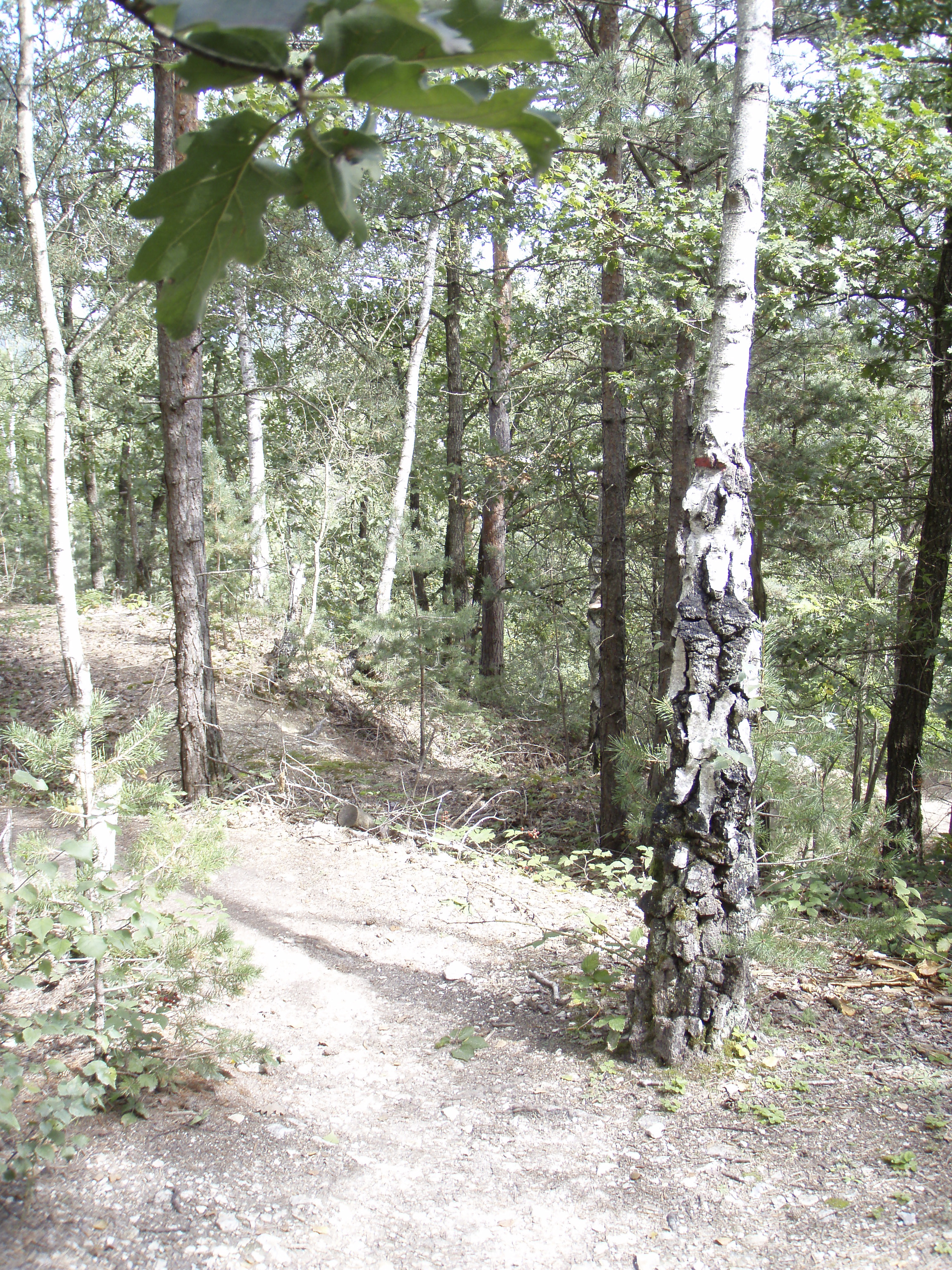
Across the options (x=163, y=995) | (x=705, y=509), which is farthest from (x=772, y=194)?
(x=163, y=995)

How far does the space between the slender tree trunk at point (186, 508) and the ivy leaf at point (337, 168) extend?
6186 millimetres

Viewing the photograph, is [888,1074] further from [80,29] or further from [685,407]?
[80,29]

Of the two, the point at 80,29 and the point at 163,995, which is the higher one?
the point at 80,29

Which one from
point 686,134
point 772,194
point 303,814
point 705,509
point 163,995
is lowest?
point 303,814

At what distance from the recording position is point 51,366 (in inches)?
197

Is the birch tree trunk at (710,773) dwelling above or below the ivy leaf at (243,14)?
below

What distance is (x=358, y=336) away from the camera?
11570 millimetres

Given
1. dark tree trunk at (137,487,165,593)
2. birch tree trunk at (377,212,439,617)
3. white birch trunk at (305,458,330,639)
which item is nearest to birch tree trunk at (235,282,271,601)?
white birch trunk at (305,458,330,639)

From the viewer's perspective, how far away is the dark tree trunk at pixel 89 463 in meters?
16.3

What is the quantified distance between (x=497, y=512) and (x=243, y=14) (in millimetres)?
13047

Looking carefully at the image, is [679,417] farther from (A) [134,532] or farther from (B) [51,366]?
(A) [134,532]

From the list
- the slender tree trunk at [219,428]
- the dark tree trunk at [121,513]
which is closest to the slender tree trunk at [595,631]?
the slender tree trunk at [219,428]

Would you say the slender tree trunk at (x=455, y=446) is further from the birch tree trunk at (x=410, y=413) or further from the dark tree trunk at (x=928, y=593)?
the dark tree trunk at (x=928, y=593)

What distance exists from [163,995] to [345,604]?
10.5 meters
